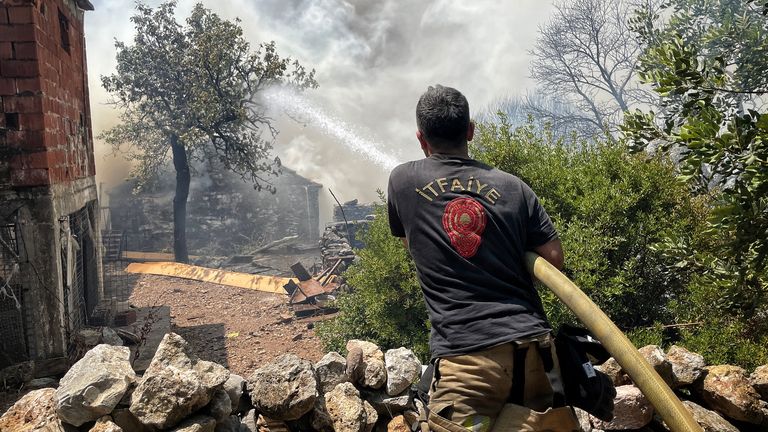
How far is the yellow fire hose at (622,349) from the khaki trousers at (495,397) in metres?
0.21

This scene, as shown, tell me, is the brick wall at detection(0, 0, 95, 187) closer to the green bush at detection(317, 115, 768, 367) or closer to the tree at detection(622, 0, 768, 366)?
the green bush at detection(317, 115, 768, 367)

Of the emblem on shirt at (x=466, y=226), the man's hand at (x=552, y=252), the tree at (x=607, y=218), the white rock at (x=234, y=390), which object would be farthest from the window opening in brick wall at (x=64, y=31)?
the man's hand at (x=552, y=252)

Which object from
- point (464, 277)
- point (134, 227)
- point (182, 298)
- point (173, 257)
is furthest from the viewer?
point (134, 227)

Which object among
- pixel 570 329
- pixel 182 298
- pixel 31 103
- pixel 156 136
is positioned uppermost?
pixel 156 136

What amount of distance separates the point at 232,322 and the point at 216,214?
13.7 metres

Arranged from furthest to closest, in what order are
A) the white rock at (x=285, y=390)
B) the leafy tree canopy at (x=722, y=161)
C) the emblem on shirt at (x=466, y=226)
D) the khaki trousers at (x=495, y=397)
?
the white rock at (x=285, y=390) < the leafy tree canopy at (x=722, y=161) < the emblem on shirt at (x=466, y=226) < the khaki trousers at (x=495, y=397)

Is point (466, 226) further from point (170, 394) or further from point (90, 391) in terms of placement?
point (90, 391)

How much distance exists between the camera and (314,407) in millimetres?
3842

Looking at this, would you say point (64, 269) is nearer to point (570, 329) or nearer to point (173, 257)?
point (570, 329)

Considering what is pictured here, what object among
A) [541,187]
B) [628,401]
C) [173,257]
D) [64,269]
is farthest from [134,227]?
[628,401]

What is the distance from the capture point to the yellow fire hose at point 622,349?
6.56ft

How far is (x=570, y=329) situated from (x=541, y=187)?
4.30 m

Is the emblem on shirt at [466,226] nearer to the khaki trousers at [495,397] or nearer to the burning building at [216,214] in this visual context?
the khaki trousers at [495,397]

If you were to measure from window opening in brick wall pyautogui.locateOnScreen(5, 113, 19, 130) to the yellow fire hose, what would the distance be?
6681 millimetres
